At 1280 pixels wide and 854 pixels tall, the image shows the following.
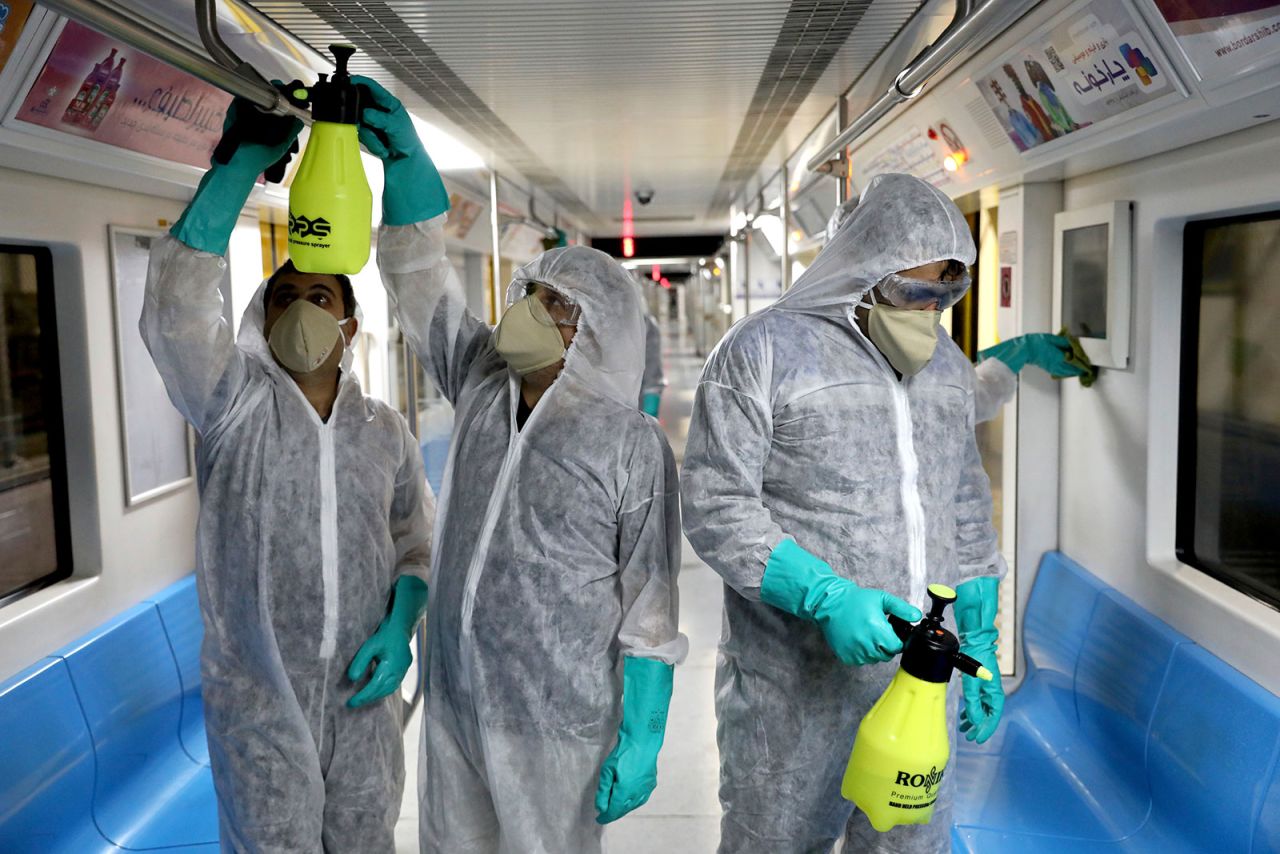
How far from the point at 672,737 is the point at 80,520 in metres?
2.15

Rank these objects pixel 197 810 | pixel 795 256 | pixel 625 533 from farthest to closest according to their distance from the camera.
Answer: pixel 795 256 → pixel 197 810 → pixel 625 533

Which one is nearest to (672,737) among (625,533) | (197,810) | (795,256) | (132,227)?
(197,810)

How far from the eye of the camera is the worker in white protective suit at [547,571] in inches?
80.9

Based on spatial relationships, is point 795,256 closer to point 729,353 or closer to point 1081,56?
point 1081,56

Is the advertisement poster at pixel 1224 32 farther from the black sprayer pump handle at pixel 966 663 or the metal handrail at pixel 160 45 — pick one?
the metal handrail at pixel 160 45

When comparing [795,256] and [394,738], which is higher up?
[795,256]

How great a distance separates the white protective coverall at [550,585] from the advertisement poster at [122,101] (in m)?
0.85

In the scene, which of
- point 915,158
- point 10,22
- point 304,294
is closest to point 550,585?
point 304,294

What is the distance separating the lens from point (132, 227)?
3514 mm

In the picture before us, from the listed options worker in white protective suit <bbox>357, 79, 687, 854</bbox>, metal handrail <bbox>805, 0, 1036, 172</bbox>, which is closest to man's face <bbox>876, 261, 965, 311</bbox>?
metal handrail <bbox>805, 0, 1036, 172</bbox>

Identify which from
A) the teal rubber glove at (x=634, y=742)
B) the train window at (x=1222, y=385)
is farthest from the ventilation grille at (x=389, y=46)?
the train window at (x=1222, y=385)

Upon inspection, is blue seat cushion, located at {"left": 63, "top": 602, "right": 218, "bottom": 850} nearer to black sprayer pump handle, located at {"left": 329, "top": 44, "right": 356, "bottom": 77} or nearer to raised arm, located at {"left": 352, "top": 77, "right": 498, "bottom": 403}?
raised arm, located at {"left": 352, "top": 77, "right": 498, "bottom": 403}

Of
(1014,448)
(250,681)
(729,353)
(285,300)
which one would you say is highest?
(285,300)

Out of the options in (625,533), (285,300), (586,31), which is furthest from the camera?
(586,31)
